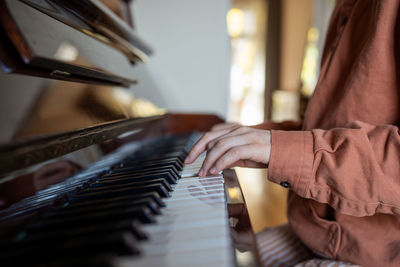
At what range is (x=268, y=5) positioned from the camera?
16.8 feet

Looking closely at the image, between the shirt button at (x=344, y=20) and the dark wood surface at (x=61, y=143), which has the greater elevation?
the shirt button at (x=344, y=20)

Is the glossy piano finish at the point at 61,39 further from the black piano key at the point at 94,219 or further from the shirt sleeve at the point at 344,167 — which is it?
the shirt sleeve at the point at 344,167

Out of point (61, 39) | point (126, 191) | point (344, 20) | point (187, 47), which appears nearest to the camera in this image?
point (126, 191)

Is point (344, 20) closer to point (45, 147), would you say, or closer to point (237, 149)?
point (237, 149)

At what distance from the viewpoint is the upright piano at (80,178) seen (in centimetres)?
25

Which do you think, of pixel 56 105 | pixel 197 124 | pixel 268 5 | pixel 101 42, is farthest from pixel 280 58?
pixel 56 105

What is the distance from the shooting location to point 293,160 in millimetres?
430

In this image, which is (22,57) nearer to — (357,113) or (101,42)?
(101,42)

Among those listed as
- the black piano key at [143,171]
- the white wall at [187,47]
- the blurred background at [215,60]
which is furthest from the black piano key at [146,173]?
the white wall at [187,47]

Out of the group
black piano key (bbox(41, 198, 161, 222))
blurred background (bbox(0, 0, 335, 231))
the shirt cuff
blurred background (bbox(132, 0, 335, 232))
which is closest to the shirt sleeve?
the shirt cuff

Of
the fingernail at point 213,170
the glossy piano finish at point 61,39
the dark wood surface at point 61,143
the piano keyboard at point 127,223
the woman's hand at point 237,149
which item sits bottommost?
the piano keyboard at point 127,223

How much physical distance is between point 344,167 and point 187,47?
164 centimetres

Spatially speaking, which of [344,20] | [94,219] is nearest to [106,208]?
[94,219]

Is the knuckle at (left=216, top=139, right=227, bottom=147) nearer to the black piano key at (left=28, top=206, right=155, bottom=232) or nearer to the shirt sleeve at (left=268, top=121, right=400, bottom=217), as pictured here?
the shirt sleeve at (left=268, top=121, right=400, bottom=217)
